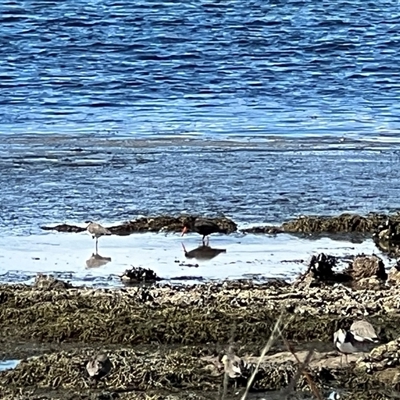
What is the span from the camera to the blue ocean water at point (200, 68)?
18469mm

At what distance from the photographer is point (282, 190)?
1280cm

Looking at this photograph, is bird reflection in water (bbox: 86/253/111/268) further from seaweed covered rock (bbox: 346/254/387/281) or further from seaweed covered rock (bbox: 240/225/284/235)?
seaweed covered rock (bbox: 346/254/387/281)

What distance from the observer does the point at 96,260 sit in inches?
396

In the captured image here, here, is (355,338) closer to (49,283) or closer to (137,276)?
(137,276)

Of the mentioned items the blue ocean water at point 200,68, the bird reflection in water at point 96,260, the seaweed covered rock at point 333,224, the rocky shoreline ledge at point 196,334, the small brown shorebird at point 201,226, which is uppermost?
the rocky shoreline ledge at point 196,334

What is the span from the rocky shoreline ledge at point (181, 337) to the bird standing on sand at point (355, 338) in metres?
0.07

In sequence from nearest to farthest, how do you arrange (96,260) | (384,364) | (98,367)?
1. (98,367)
2. (384,364)
3. (96,260)

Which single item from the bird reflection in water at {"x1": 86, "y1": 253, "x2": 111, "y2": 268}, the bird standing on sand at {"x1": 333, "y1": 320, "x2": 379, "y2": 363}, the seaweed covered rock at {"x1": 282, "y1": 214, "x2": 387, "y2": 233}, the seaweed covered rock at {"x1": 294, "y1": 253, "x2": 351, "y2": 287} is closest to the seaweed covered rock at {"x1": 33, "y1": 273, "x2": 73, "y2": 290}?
the bird reflection in water at {"x1": 86, "y1": 253, "x2": 111, "y2": 268}

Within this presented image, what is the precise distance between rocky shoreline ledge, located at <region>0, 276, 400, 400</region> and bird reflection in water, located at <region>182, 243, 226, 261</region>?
999 mm

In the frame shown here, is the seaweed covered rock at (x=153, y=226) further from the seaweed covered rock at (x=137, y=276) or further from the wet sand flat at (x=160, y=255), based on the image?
the seaweed covered rock at (x=137, y=276)

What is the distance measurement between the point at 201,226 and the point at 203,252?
0.31m

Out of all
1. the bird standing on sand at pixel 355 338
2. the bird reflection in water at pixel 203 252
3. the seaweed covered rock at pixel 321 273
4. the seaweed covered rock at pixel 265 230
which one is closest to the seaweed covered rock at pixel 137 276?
the bird reflection in water at pixel 203 252

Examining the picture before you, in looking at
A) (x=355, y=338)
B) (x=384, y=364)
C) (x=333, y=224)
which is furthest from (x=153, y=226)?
(x=384, y=364)

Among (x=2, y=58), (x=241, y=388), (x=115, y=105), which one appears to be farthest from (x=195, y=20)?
(x=241, y=388)
